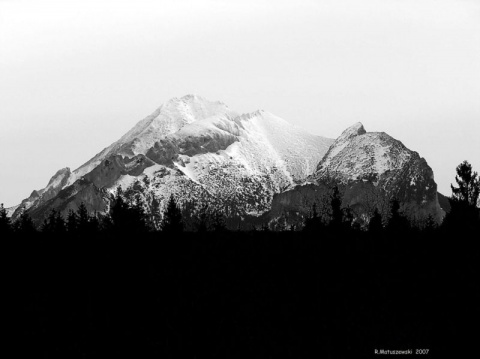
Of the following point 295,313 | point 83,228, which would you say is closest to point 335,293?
point 295,313

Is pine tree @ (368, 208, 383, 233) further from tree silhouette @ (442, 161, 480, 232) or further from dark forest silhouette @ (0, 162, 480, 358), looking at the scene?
tree silhouette @ (442, 161, 480, 232)

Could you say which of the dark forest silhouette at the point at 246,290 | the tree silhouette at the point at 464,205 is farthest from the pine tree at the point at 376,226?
the tree silhouette at the point at 464,205

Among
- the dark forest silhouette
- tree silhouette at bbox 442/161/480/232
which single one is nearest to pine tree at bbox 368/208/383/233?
the dark forest silhouette

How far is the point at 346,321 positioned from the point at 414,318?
683cm

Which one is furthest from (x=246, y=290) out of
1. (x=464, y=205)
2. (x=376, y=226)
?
(x=376, y=226)

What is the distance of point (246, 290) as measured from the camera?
117 meters

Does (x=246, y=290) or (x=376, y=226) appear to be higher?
(x=376, y=226)

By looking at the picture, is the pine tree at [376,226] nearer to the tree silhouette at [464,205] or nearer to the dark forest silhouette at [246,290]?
the dark forest silhouette at [246,290]

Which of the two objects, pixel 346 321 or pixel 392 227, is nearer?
pixel 346 321

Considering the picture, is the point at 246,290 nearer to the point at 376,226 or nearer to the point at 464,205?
the point at 464,205

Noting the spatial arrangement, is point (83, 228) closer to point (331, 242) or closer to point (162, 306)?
point (331, 242)

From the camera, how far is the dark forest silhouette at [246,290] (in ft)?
297

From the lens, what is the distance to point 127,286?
380 ft

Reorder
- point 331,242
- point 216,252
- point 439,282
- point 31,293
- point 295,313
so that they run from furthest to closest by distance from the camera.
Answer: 1. point 216,252
2. point 331,242
3. point 31,293
4. point 439,282
5. point 295,313
